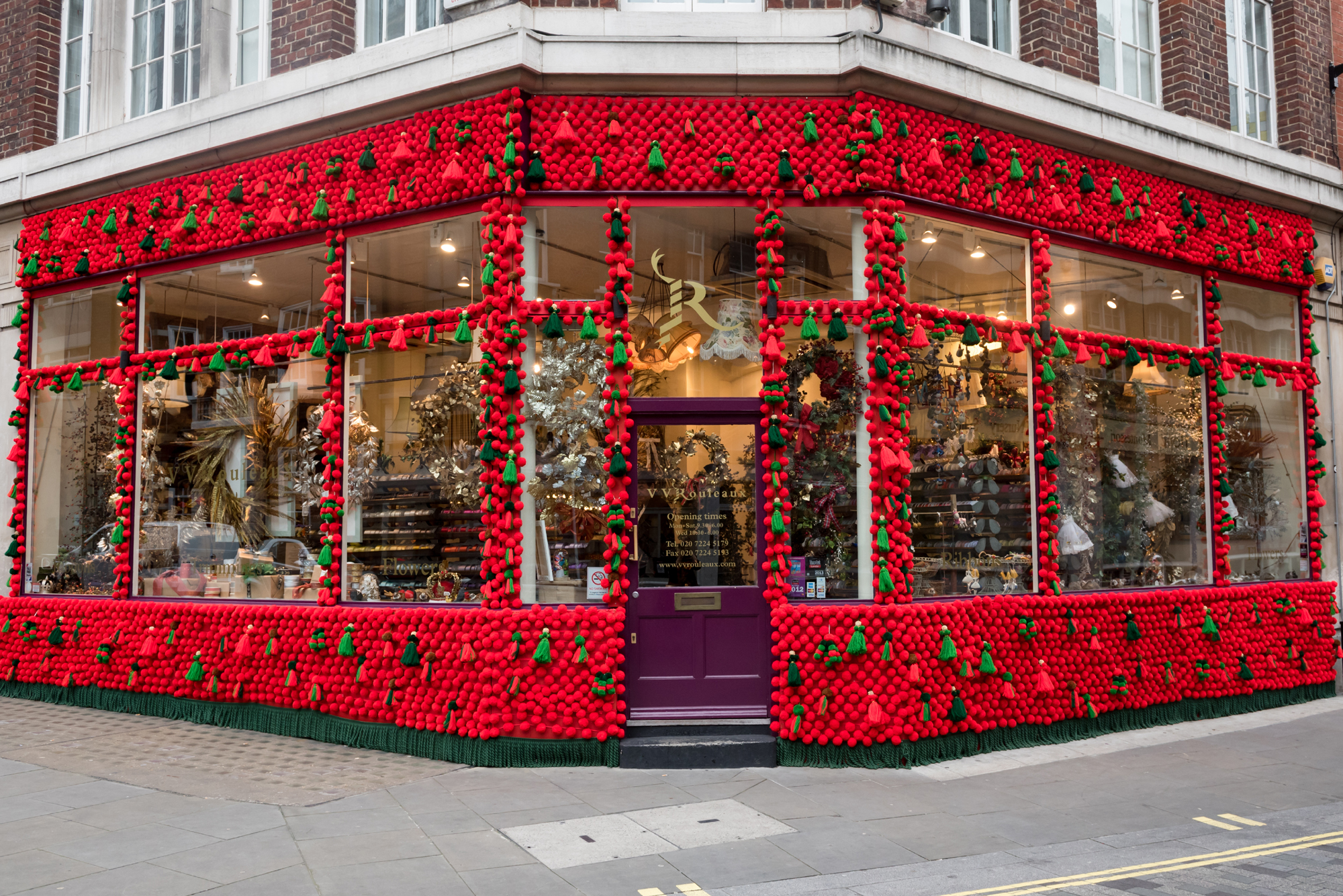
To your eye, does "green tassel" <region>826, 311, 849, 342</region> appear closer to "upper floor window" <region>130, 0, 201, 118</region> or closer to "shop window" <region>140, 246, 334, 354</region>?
"shop window" <region>140, 246, 334, 354</region>

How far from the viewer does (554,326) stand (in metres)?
8.02

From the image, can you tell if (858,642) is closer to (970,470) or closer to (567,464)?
(970,470)

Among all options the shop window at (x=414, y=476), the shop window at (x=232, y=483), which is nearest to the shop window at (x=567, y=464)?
the shop window at (x=414, y=476)

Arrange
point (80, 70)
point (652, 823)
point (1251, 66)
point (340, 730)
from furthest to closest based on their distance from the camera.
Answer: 1. point (1251, 66)
2. point (80, 70)
3. point (340, 730)
4. point (652, 823)

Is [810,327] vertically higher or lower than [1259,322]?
lower

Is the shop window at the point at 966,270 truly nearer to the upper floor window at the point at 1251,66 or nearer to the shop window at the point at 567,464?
the shop window at the point at 567,464

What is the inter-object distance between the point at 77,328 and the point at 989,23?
9.65 m

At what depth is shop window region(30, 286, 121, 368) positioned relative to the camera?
1050cm

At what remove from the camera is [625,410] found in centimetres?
811

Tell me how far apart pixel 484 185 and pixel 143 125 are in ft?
15.1

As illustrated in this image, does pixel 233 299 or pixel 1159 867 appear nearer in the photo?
pixel 1159 867

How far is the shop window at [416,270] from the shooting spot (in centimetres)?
848

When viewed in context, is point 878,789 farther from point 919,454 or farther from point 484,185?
point 484,185

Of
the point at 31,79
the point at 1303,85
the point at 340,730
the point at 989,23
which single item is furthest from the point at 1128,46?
the point at 31,79
